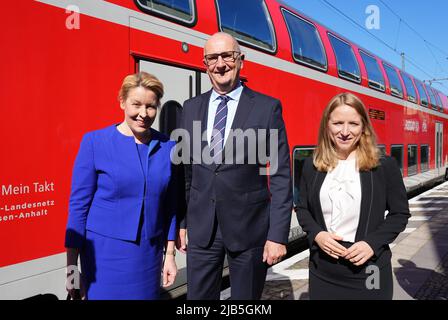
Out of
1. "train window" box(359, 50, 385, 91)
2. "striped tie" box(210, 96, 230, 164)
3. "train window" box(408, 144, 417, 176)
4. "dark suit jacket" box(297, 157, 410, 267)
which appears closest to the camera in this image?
"dark suit jacket" box(297, 157, 410, 267)

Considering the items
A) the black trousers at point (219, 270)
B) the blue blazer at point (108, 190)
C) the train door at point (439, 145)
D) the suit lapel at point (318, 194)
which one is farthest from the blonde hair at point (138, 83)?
the train door at point (439, 145)

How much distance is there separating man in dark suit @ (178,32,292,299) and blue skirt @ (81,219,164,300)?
32 centimetres

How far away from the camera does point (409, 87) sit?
11164 millimetres

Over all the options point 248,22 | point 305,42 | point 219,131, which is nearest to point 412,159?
point 305,42

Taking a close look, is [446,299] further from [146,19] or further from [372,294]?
[146,19]

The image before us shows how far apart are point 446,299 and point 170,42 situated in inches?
137

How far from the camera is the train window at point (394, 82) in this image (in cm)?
950

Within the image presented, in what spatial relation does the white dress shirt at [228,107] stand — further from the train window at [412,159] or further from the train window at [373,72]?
the train window at [412,159]

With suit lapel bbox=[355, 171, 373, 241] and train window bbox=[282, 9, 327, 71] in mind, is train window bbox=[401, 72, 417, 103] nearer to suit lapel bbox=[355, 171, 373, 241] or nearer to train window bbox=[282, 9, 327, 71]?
train window bbox=[282, 9, 327, 71]

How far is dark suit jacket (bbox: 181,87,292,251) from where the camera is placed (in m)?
2.16

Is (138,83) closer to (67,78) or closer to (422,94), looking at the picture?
(67,78)

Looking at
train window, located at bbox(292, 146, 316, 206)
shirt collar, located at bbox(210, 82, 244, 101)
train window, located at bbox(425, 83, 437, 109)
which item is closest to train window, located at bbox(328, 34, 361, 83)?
train window, located at bbox(292, 146, 316, 206)

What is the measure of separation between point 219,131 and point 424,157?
1174 centimetres

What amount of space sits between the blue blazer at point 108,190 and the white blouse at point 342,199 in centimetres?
91
